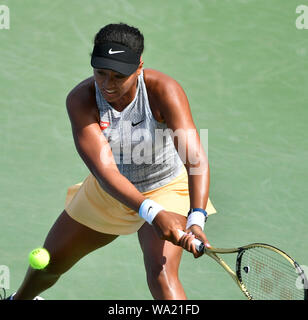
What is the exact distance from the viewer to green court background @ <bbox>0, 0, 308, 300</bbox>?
5.57m

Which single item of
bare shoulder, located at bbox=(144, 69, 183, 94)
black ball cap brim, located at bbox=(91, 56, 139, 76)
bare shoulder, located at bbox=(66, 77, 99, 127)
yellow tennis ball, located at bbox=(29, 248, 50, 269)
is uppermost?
black ball cap brim, located at bbox=(91, 56, 139, 76)

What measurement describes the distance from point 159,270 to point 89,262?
142cm

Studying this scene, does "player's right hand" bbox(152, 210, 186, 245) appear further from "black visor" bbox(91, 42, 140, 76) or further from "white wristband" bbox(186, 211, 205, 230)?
"black visor" bbox(91, 42, 140, 76)

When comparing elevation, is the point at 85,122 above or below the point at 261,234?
above

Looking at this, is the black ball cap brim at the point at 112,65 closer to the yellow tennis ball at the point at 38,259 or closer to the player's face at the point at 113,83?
the player's face at the point at 113,83

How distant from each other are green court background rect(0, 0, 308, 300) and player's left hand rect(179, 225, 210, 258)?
4.14 ft

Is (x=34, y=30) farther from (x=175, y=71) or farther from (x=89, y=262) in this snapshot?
(x=89, y=262)

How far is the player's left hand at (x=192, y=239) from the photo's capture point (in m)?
3.93

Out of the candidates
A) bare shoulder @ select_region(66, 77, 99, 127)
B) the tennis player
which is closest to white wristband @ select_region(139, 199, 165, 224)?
the tennis player

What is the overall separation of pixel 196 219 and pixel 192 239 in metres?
0.20

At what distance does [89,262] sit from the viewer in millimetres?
5574

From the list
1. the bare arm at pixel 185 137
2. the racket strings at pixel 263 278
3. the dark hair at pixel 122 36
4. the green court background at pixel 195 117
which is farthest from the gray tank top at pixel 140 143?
the green court background at pixel 195 117
